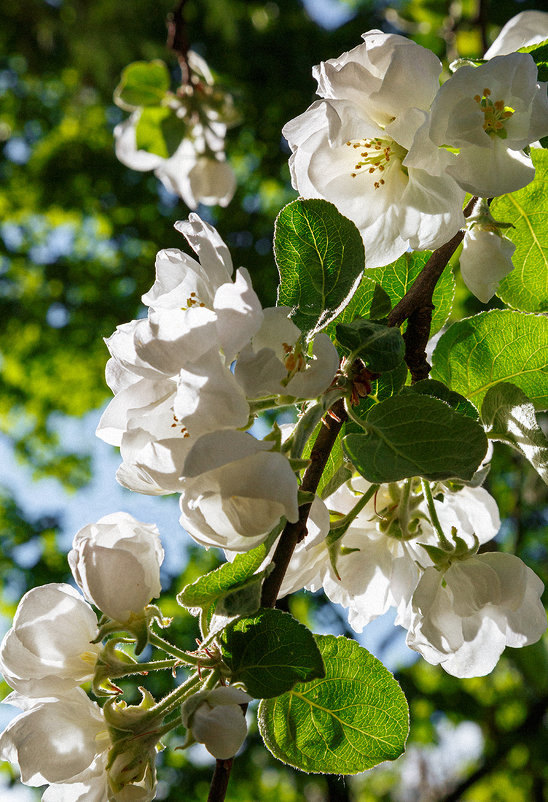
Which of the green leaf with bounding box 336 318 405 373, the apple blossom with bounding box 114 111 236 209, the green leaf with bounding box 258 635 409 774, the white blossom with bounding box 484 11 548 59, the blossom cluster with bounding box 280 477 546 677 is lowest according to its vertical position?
the apple blossom with bounding box 114 111 236 209

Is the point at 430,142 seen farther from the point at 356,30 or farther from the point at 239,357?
the point at 356,30

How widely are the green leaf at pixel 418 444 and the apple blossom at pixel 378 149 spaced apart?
0.55 feet

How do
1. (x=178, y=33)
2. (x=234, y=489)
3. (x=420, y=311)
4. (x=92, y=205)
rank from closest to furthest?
(x=234, y=489) → (x=420, y=311) → (x=178, y=33) → (x=92, y=205)

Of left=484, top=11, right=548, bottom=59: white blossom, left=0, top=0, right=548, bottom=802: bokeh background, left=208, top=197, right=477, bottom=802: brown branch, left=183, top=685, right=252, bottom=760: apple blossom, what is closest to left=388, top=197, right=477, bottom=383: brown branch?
left=208, top=197, right=477, bottom=802: brown branch

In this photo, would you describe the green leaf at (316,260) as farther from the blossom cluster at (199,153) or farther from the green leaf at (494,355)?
the blossom cluster at (199,153)

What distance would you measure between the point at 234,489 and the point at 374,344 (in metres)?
0.17

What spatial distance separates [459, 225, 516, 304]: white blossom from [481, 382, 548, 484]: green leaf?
10 centimetres

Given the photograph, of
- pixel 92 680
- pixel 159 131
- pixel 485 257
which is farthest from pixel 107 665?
pixel 159 131

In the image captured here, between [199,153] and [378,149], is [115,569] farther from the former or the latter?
[199,153]

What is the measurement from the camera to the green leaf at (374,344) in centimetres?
55

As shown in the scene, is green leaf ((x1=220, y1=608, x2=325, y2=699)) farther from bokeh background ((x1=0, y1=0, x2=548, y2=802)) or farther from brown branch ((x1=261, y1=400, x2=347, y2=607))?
bokeh background ((x1=0, y1=0, x2=548, y2=802))

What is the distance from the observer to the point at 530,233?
74 centimetres

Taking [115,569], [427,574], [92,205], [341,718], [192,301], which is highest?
[192,301]

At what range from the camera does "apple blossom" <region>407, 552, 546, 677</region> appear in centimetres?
60
